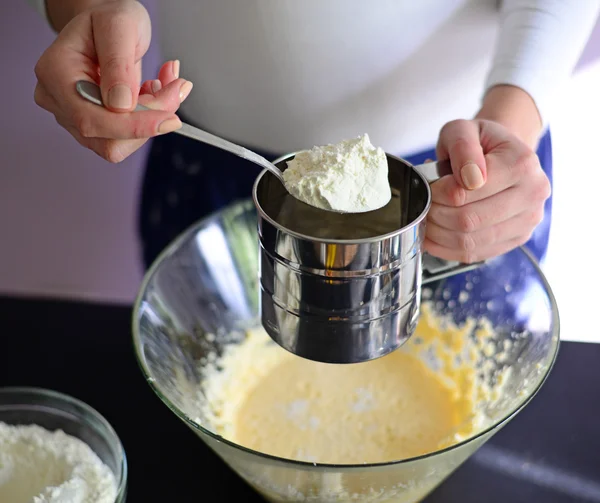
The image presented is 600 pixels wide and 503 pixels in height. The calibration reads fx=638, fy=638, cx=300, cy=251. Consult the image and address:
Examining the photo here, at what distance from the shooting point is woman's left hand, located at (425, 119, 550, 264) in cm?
64

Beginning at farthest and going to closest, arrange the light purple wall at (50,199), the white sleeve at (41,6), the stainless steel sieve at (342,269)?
the light purple wall at (50,199), the white sleeve at (41,6), the stainless steel sieve at (342,269)

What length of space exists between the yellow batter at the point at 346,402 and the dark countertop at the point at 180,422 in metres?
0.05

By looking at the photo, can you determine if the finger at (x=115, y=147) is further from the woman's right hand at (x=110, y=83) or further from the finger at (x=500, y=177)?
the finger at (x=500, y=177)

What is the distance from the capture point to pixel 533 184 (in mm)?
689

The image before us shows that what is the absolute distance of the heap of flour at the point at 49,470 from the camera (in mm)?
639

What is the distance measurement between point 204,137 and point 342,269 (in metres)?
0.16

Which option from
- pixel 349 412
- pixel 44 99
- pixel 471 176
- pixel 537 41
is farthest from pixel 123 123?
pixel 537 41

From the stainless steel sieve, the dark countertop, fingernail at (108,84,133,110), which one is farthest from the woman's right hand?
the dark countertop

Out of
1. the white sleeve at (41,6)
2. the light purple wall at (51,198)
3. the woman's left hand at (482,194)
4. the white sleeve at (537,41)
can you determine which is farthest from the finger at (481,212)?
the light purple wall at (51,198)

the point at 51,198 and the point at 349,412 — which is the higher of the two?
the point at 349,412

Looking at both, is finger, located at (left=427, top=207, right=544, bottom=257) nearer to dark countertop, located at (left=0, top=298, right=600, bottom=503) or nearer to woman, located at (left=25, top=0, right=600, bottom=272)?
woman, located at (left=25, top=0, right=600, bottom=272)

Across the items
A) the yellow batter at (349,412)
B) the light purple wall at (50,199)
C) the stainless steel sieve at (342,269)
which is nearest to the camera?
the stainless steel sieve at (342,269)

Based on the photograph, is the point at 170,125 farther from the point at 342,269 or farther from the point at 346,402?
the point at 346,402

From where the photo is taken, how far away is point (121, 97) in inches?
21.3
